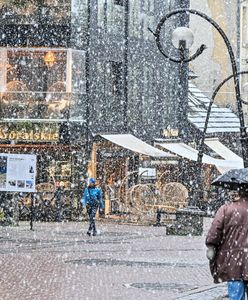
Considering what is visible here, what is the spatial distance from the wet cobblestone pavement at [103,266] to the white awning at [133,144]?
669 centimetres

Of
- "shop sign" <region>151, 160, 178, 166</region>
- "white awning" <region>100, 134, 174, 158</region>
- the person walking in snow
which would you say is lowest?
the person walking in snow

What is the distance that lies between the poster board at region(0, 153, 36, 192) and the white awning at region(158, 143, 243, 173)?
9712 mm

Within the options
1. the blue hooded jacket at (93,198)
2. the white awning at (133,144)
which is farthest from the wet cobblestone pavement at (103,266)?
the white awning at (133,144)

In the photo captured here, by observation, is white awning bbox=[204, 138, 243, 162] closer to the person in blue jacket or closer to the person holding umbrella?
the person in blue jacket

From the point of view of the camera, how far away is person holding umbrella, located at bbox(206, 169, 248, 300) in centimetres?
880

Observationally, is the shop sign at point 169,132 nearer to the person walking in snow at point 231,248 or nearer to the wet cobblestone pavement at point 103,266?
the wet cobblestone pavement at point 103,266

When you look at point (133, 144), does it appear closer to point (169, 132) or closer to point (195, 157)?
point (195, 157)

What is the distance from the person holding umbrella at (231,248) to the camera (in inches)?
347

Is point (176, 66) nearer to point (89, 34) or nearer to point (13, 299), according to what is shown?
point (89, 34)

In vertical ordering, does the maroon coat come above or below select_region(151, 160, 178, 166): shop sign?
below

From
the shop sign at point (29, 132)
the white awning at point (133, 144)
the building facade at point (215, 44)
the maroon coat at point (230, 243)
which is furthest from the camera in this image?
the building facade at point (215, 44)

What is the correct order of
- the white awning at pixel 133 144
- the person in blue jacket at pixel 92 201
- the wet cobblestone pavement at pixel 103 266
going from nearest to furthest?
the wet cobblestone pavement at pixel 103 266
the person in blue jacket at pixel 92 201
the white awning at pixel 133 144

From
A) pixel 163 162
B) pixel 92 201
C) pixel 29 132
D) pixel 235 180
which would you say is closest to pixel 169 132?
pixel 163 162

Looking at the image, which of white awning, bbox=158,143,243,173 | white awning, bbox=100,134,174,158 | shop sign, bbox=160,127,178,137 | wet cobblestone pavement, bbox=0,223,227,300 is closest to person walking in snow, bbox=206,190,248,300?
wet cobblestone pavement, bbox=0,223,227,300
